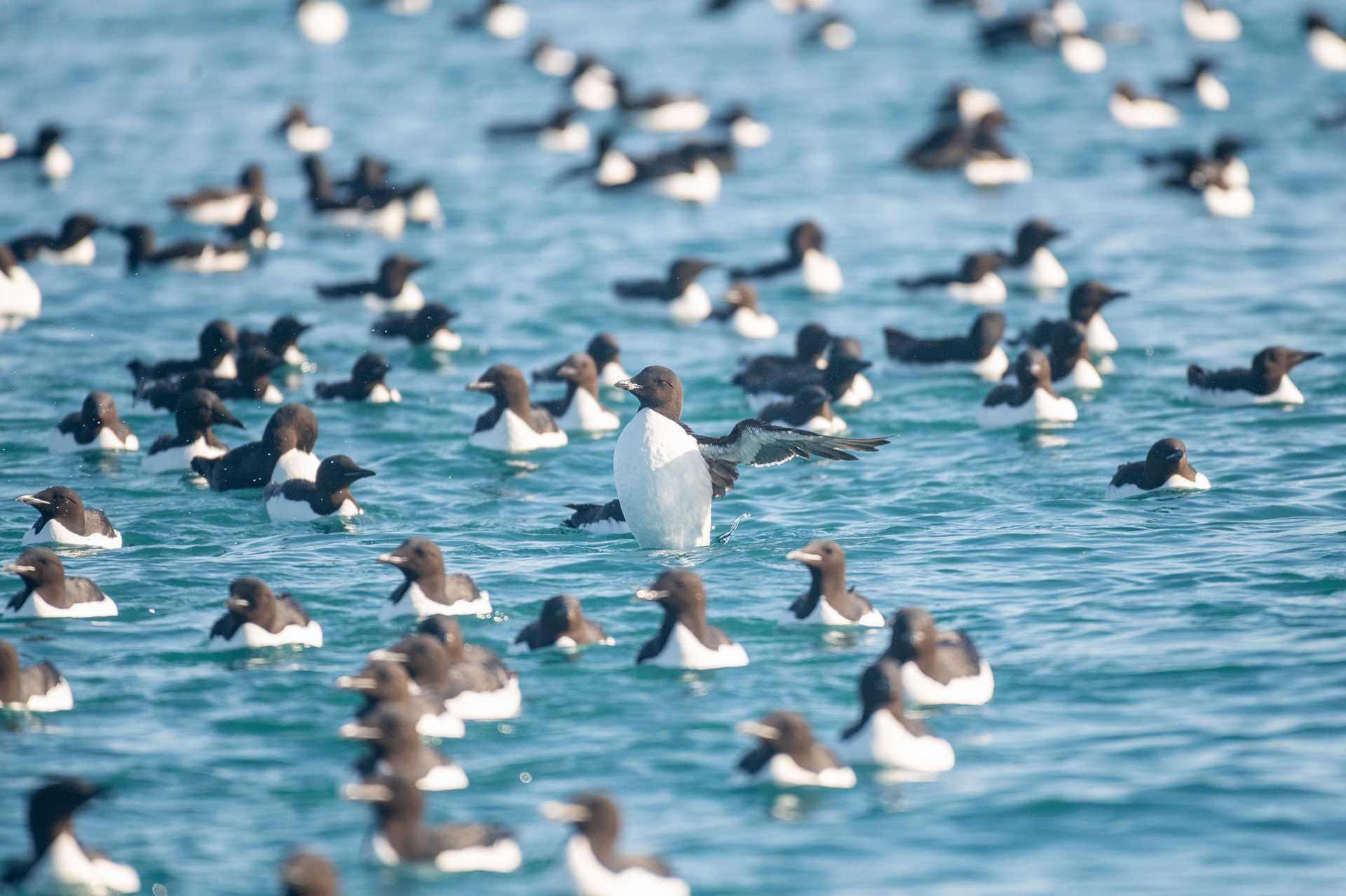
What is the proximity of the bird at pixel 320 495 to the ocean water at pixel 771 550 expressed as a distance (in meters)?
0.17

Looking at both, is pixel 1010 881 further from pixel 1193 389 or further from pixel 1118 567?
pixel 1193 389

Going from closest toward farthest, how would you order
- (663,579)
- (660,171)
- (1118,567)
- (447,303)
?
(663,579) < (1118,567) < (447,303) < (660,171)

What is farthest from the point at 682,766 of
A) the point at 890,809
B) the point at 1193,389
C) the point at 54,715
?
the point at 1193,389

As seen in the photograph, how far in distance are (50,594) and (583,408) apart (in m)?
7.76

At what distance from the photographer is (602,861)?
10.1 meters

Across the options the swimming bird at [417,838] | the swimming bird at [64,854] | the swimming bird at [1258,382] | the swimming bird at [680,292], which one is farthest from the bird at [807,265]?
the swimming bird at [64,854]

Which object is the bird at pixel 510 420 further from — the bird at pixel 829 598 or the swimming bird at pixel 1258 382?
the swimming bird at pixel 1258 382

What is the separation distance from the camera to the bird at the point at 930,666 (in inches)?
501

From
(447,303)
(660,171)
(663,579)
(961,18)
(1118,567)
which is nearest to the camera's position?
(663,579)

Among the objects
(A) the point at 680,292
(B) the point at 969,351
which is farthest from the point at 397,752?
(A) the point at 680,292

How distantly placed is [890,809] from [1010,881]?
0.99 m

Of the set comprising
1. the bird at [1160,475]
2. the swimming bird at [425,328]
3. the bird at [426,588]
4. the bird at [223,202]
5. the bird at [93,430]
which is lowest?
the bird at [223,202]

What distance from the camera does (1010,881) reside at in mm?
10617

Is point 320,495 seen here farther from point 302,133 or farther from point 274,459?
point 302,133
